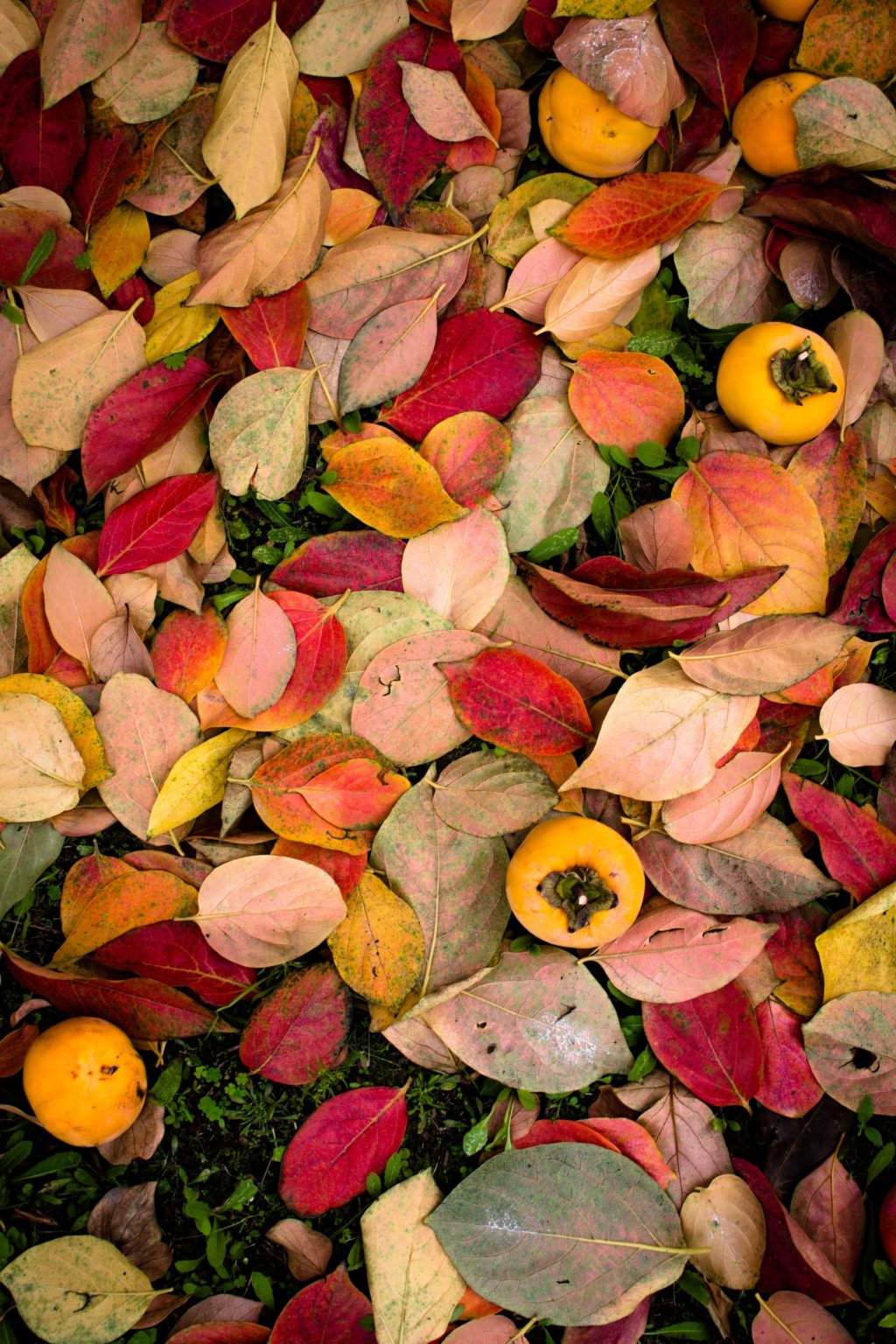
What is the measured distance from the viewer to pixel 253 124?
4.58 ft

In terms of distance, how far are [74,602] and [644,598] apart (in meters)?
0.84

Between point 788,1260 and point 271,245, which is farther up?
point 271,245

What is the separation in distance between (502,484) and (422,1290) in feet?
3.86

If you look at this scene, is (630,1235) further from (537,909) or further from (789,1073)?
(537,909)

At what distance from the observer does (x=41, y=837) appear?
56.4 inches

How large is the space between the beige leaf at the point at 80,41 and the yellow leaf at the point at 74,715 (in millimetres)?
836

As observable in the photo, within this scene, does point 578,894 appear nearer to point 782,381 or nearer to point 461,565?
point 461,565

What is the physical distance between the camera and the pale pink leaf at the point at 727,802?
143 centimetres

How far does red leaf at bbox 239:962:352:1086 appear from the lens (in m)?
1.42

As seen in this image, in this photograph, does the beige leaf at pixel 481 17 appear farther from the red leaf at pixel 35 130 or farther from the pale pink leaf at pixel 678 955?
the pale pink leaf at pixel 678 955

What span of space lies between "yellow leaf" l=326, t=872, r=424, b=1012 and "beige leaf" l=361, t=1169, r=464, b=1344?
0.93 feet

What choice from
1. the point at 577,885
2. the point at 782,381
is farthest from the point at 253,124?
the point at 577,885

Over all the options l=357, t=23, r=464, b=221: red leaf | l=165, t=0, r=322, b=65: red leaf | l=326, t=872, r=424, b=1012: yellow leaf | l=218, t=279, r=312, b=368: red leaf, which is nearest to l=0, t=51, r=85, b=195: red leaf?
l=165, t=0, r=322, b=65: red leaf

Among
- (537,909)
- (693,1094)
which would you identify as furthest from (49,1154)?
(693,1094)
